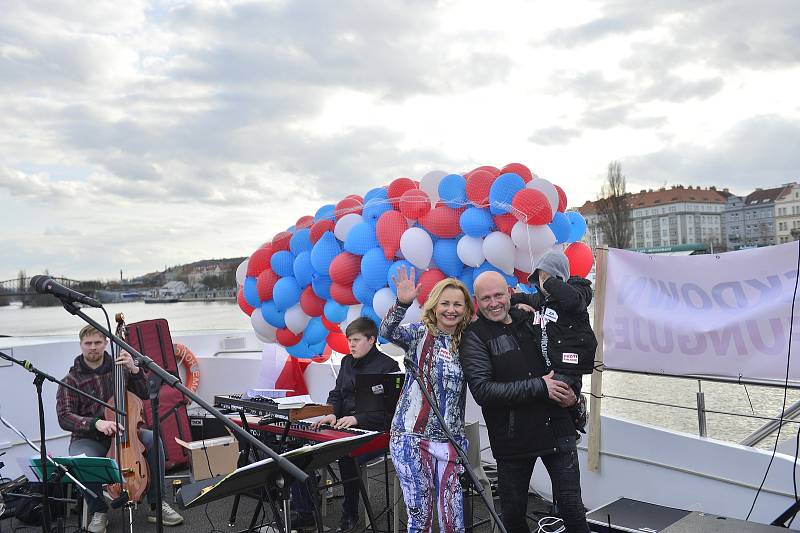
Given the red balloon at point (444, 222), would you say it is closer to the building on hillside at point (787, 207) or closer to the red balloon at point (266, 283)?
the red balloon at point (266, 283)

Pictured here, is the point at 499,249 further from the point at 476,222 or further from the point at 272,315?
Answer: the point at 272,315

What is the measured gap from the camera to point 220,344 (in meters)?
7.67

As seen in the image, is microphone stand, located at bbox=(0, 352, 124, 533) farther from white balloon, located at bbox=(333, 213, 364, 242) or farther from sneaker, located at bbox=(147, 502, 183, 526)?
white balloon, located at bbox=(333, 213, 364, 242)

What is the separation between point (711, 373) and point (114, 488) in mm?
3791

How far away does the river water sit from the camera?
3.92 m

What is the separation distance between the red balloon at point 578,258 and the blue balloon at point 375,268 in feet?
4.37

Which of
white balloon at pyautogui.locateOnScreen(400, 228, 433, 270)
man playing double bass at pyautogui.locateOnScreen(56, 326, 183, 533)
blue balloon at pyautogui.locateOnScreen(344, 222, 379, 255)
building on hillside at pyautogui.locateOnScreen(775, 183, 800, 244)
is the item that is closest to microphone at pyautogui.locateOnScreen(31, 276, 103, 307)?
man playing double bass at pyautogui.locateOnScreen(56, 326, 183, 533)

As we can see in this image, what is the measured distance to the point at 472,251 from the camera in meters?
4.51

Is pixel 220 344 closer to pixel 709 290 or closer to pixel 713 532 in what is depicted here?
pixel 709 290

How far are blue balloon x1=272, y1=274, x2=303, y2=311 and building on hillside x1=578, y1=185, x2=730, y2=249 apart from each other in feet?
232

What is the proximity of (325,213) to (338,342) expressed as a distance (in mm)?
1136

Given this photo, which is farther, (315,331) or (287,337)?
(287,337)

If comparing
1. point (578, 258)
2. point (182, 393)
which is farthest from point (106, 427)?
point (578, 258)

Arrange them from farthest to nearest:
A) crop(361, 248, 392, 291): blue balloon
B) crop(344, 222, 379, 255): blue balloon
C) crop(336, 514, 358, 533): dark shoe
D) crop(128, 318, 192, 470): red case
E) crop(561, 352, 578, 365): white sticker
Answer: crop(128, 318, 192, 470): red case, crop(344, 222, 379, 255): blue balloon, crop(361, 248, 392, 291): blue balloon, crop(336, 514, 358, 533): dark shoe, crop(561, 352, 578, 365): white sticker
